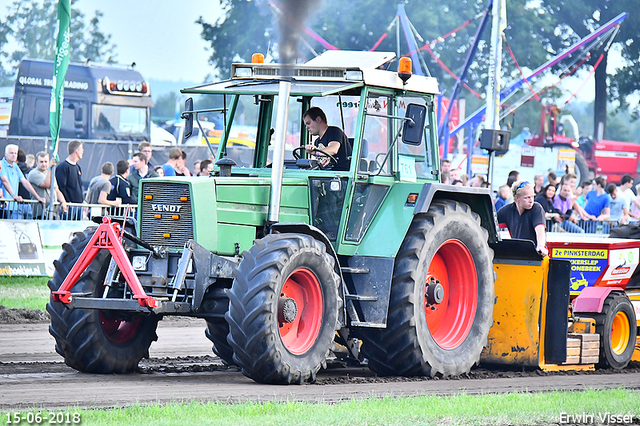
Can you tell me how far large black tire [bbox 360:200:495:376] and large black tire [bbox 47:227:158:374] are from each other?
216 cm

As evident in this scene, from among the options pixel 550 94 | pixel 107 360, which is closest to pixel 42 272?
pixel 107 360

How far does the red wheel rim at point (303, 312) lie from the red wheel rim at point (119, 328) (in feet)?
4.71

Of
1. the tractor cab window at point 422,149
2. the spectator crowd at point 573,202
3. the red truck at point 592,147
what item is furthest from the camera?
the red truck at point 592,147

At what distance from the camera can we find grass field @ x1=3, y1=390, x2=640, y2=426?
5910mm

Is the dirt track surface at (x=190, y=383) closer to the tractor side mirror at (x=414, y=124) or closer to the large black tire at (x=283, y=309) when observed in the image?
the large black tire at (x=283, y=309)

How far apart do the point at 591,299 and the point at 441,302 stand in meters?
1.88

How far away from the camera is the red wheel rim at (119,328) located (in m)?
8.23

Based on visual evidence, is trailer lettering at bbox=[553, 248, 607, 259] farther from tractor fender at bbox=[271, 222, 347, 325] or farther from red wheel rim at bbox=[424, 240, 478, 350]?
tractor fender at bbox=[271, 222, 347, 325]

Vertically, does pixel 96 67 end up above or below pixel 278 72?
above

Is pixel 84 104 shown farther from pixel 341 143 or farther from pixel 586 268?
pixel 341 143

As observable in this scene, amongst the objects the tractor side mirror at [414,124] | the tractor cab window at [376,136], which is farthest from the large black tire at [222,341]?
the tractor side mirror at [414,124]

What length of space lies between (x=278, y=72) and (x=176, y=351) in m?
3.49

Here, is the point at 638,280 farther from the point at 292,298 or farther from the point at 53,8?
the point at 53,8

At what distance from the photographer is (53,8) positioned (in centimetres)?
7081
